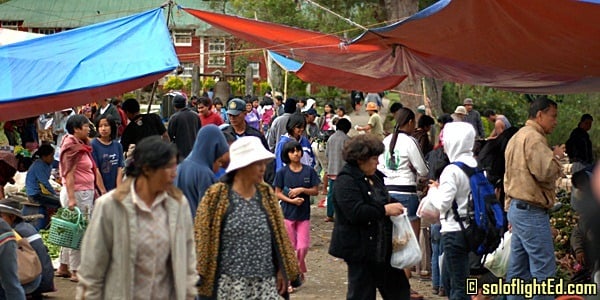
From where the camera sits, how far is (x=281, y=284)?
→ 22.2ft

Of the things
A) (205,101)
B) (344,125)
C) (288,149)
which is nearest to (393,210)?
(288,149)

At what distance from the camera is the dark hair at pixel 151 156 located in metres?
5.66

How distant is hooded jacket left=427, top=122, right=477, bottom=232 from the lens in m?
8.21

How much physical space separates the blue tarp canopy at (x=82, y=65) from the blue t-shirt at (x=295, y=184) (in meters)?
1.67

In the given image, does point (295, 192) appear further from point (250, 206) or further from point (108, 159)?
point (250, 206)

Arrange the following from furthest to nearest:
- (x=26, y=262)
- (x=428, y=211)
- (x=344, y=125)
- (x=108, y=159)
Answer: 1. (x=344, y=125)
2. (x=108, y=159)
3. (x=26, y=262)
4. (x=428, y=211)

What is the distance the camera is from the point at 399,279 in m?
7.92

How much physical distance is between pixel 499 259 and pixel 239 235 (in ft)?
11.3

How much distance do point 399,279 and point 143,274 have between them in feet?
9.28

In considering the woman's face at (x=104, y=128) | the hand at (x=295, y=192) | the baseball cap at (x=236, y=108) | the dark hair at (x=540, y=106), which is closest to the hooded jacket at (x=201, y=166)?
the hand at (x=295, y=192)

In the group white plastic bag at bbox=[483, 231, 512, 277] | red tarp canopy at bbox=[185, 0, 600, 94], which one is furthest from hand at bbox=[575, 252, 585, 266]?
→ red tarp canopy at bbox=[185, 0, 600, 94]

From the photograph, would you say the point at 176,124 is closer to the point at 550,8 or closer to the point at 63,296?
the point at 63,296

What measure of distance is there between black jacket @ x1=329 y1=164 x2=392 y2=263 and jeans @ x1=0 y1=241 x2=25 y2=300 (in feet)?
8.40

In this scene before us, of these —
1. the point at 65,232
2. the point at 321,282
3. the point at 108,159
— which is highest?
the point at 108,159
